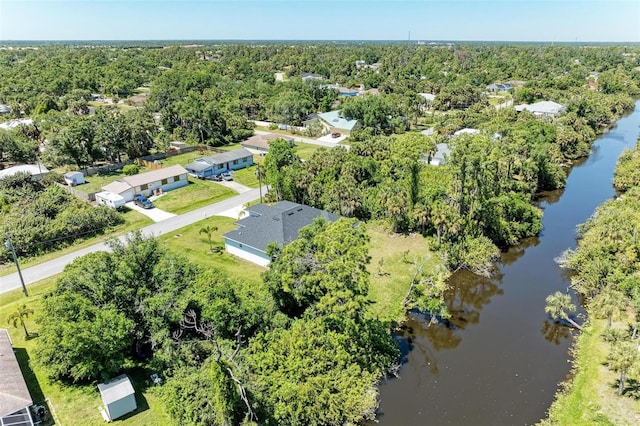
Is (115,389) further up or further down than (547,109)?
further down

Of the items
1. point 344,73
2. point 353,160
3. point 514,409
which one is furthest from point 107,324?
point 344,73

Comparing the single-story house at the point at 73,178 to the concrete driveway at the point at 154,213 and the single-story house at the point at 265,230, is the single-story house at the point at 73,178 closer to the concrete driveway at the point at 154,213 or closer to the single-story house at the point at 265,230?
the concrete driveway at the point at 154,213

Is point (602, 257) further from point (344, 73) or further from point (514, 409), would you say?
point (344, 73)

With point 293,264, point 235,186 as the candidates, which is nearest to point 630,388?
point 293,264

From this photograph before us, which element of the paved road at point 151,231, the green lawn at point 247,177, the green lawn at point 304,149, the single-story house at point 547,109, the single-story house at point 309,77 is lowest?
the paved road at point 151,231

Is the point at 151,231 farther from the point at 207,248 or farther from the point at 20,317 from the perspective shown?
the point at 20,317

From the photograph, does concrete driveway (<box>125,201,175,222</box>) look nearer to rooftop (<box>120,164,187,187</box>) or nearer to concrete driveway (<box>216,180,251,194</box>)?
rooftop (<box>120,164,187,187</box>)

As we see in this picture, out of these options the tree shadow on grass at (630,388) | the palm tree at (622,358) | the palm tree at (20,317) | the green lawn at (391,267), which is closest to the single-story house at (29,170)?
the palm tree at (20,317)

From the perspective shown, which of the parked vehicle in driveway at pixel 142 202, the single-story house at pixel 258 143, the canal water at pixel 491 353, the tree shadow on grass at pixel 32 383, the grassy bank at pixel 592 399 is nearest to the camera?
the grassy bank at pixel 592 399
